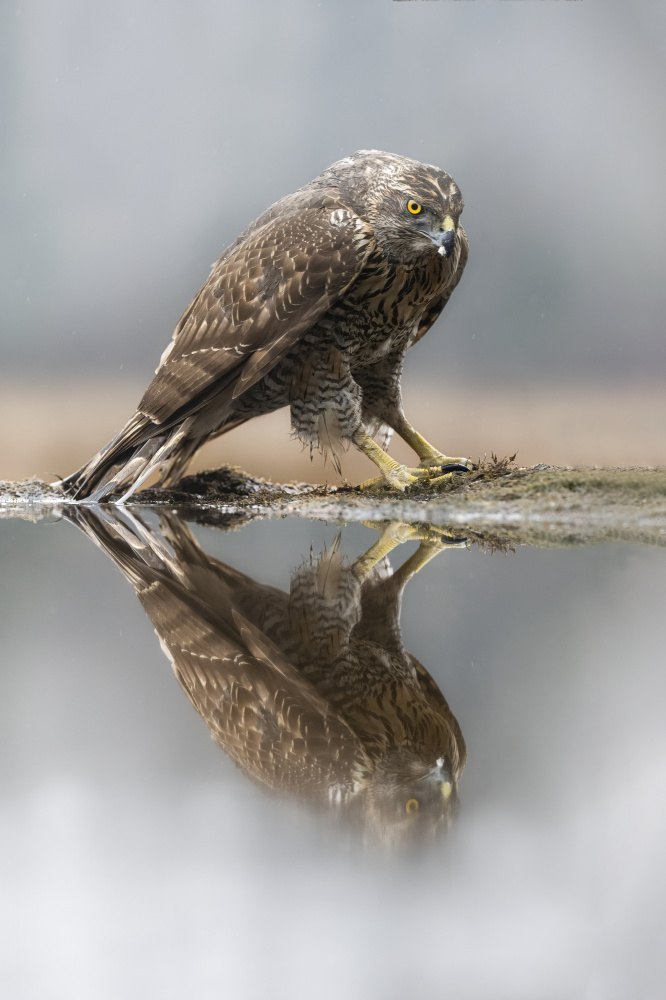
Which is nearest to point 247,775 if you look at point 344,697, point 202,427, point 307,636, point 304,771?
point 304,771

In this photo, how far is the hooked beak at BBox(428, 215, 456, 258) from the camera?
2871 mm

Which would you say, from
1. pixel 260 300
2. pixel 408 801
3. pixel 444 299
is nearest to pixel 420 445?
pixel 444 299

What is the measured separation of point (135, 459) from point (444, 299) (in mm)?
1535

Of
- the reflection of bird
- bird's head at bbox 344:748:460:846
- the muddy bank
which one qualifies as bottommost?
bird's head at bbox 344:748:460:846

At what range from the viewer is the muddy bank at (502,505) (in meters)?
2.46

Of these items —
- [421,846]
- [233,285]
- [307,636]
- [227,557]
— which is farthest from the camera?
[233,285]

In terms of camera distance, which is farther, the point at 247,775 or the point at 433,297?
the point at 433,297

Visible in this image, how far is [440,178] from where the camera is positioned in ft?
9.95

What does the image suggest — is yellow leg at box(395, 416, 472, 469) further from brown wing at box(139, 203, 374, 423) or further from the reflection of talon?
brown wing at box(139, 203, 374, 423)

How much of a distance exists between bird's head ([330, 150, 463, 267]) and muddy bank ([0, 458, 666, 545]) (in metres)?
0.87

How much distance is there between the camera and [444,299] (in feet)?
11.4

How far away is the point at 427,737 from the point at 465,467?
255 centimetres

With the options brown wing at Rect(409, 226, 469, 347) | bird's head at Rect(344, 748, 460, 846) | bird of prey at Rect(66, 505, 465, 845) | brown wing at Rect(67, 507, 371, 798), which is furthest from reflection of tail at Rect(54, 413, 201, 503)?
bird's head at Rect(344, 748, 460, 846)

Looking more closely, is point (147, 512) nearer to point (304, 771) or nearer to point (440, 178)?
point (440, 178)
